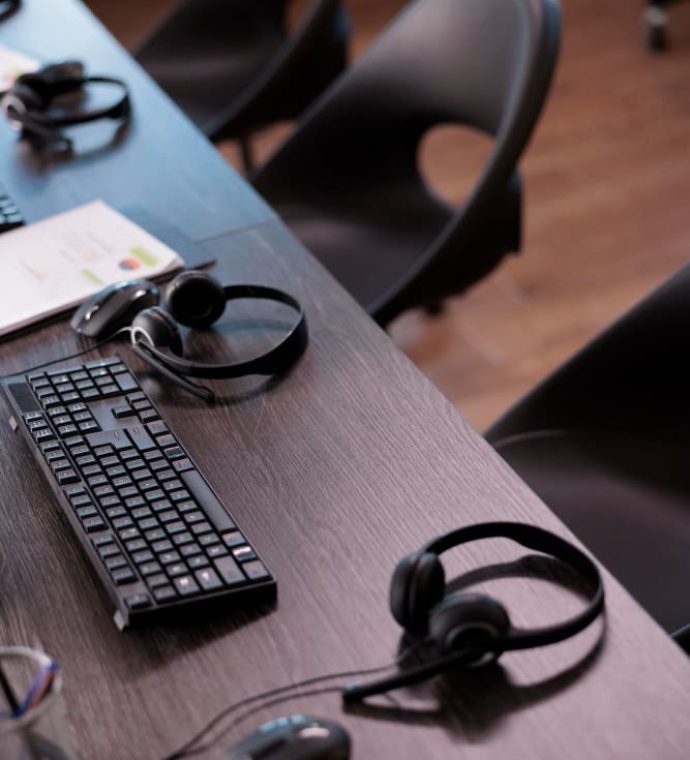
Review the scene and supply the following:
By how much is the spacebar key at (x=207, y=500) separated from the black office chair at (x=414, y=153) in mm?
761

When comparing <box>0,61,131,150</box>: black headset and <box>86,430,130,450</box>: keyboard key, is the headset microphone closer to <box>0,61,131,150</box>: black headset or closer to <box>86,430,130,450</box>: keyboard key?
<box>86,430,130,450</box>: keyboard key

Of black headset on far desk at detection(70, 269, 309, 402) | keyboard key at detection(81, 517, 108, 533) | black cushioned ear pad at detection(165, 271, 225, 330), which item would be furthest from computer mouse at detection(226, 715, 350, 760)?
black cushioned ear pad at detection(165, 271, 225, 330)

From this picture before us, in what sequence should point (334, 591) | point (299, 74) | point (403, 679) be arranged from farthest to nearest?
point (299, 74) → point (334, 591) → point (403, 679)

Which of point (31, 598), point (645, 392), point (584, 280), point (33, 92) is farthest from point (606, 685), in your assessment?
point (584, 280)

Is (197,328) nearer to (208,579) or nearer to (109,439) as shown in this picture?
→ (109,439)

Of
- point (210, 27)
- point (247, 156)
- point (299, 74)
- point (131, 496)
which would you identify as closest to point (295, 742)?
point (131, 496)

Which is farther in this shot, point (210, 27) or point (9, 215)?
point (210, 27)

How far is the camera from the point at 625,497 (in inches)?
59.2

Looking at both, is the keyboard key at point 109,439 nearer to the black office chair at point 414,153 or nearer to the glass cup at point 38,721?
the glass cup at point 38,721

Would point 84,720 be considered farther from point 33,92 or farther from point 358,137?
point 358,137

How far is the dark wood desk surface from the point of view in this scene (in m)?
0.91

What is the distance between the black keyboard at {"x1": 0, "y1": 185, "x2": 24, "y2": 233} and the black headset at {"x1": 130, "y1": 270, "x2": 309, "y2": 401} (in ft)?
1.04

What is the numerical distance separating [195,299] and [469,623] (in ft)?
1.88

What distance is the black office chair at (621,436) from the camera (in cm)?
146
